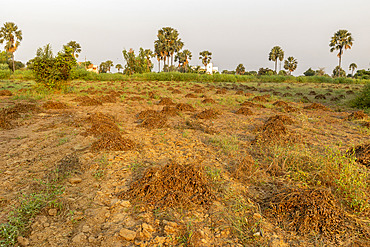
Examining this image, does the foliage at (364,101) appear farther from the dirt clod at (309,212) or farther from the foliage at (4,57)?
the foliage at (4,57)

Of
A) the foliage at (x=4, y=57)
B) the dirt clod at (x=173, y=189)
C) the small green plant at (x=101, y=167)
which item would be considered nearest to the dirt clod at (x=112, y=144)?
the small green plant at (x=101, y=167)

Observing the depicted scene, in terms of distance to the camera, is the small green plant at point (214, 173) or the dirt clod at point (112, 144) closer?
the small green plant at point (214, 173)

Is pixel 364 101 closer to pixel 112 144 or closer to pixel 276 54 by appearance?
pixel 112 144

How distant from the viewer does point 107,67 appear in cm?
7981

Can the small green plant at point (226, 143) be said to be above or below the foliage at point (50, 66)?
below

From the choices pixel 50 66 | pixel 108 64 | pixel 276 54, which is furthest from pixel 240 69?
pixel 50 66

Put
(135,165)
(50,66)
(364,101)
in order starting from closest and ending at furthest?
(135,165)
(364,101)
(50,66)

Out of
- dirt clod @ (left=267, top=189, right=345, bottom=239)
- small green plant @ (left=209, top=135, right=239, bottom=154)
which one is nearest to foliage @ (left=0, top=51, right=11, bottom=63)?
small green plant @ (left=209, top=135, right=239, bottom=154)

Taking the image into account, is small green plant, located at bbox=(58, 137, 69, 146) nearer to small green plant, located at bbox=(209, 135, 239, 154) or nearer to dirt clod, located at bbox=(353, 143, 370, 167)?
small green plant, located at bbox=(209, 135, 239, 154)

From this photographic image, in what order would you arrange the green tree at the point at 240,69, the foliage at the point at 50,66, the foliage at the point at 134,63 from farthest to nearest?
1. the green tree at the point at 240,69
2. the foliage at the point at 134,63
3. the foliage at the point at 50,66

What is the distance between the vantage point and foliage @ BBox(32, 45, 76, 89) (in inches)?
483

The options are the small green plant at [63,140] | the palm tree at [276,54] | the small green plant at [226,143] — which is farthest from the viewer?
the palm tree at [276,54]

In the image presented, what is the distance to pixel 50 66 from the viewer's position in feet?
41.0

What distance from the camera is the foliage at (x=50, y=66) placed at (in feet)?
40.3
